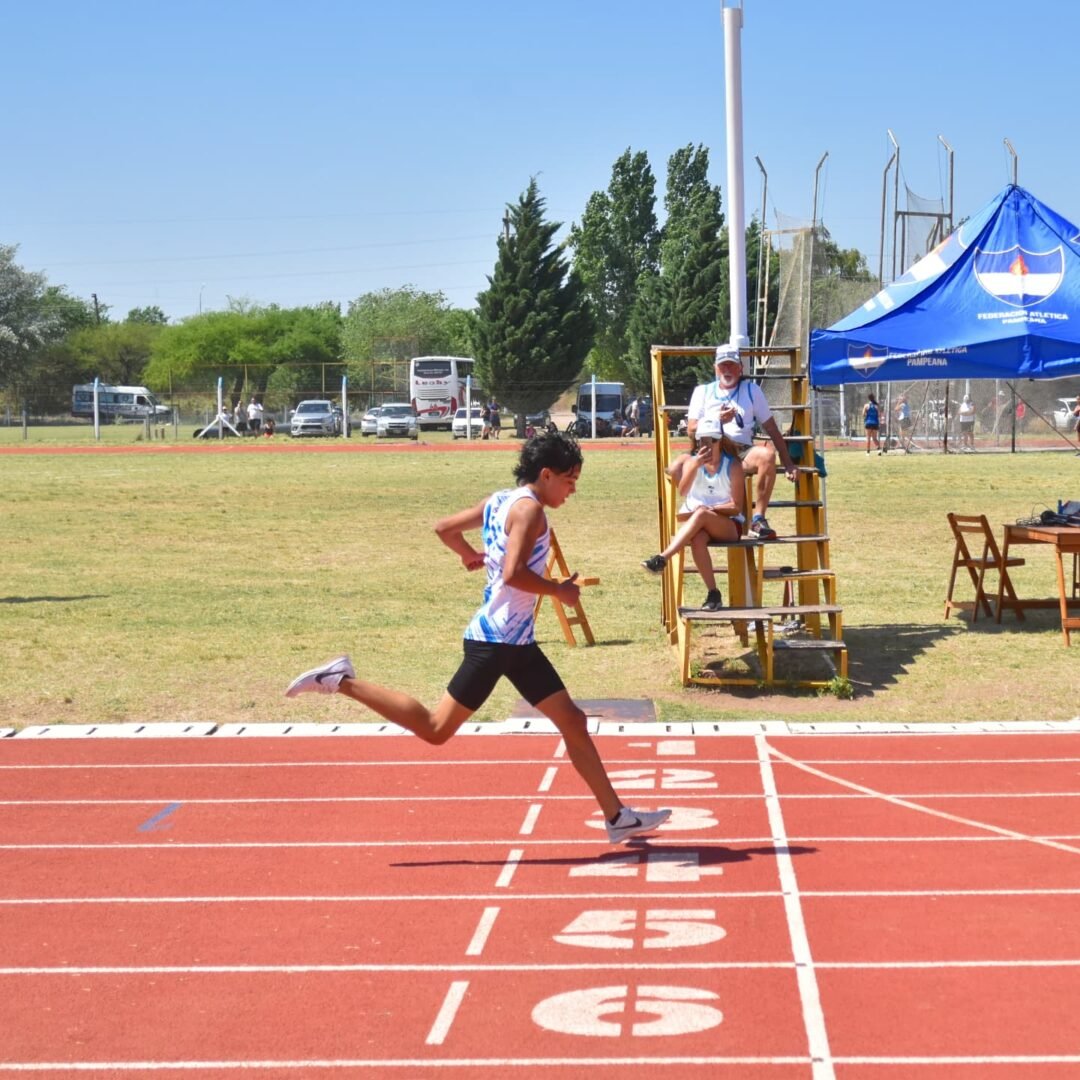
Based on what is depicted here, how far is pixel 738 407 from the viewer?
11789 millimetres

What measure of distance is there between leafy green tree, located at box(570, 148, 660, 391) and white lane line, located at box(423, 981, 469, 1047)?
8983cm

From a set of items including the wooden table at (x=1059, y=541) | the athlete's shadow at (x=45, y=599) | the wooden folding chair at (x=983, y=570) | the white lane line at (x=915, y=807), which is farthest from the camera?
the athlete's shadow at (x=45, y=599)

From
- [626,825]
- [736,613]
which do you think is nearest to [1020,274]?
[736,613]

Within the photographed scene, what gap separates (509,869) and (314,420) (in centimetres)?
5421

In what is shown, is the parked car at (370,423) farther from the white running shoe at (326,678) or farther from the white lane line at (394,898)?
the white lane line at (394,898)

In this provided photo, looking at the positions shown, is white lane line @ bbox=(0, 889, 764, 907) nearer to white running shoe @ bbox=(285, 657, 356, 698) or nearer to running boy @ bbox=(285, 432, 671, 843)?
running boy @ bbox=(285, 432, 671, 843)

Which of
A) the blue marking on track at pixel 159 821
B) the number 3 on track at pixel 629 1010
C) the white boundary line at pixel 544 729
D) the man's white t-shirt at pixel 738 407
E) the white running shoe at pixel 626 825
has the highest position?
the man's white t-shirt at pixel 738 407

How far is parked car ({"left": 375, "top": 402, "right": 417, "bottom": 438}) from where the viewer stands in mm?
58188

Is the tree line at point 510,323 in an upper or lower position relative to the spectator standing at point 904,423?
upper

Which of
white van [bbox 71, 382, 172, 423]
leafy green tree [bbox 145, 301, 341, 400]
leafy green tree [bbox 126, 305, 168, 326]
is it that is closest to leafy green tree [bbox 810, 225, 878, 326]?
white van [bbox 71, 382, 172, 423]

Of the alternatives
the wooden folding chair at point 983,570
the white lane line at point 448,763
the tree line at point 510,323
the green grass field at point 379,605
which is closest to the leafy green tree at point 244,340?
the tree line at point 510,323

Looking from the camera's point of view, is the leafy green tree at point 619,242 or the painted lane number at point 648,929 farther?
the leafy green tree at point 619,242

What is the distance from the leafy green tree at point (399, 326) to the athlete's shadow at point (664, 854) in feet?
288

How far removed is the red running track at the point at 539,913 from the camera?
5.00m
